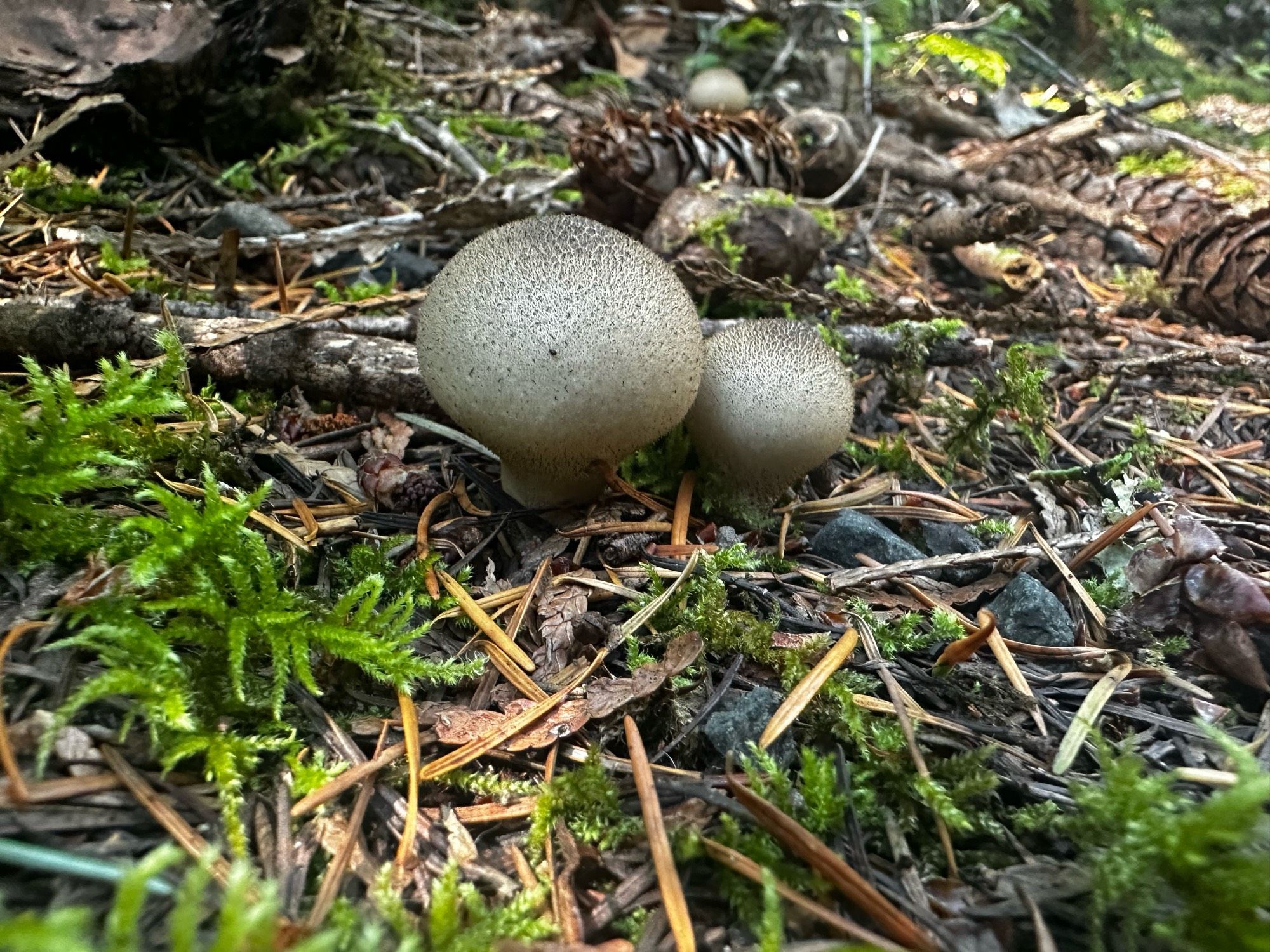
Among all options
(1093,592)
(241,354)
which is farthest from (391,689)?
(1093,592)

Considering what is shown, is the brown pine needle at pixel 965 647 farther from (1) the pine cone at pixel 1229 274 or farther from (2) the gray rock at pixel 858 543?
(1) the pine cone at pixel 1229 274

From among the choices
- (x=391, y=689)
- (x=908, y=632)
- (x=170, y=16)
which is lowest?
(x=391, y=689)

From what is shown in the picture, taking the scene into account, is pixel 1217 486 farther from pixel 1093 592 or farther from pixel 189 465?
pixel 189 465

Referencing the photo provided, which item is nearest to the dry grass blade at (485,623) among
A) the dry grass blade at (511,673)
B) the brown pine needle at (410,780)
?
the dry grass blade at (511,673)

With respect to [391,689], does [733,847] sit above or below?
above

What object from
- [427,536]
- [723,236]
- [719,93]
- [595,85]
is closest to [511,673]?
[427,536]

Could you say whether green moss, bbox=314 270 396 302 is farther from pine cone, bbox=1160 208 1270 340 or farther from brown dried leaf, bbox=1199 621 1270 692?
pine cone, bbox=1160 208 1270 340

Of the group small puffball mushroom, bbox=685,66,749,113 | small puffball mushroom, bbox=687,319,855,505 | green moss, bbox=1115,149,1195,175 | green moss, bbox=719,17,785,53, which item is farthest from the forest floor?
green moss, bbox=719,17,785,53
